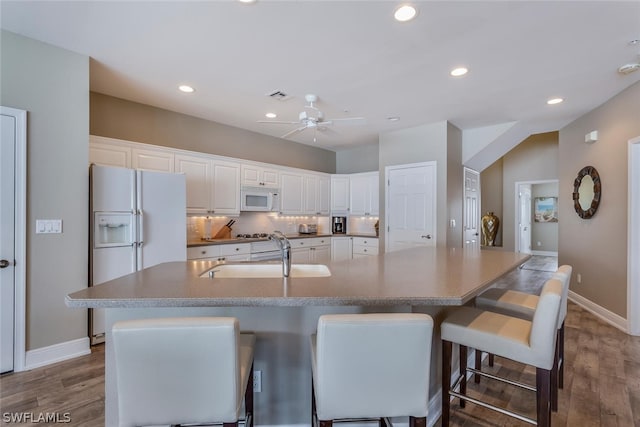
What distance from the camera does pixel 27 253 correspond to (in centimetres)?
240

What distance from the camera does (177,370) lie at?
105 centimetres

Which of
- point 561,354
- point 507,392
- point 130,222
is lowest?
point 507,392

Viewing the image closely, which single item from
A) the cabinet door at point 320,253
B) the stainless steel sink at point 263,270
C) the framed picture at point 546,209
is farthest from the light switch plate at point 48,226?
the framed picture at point 546,209

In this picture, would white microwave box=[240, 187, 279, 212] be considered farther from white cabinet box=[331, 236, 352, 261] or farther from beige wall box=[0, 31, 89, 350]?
beige wall box=[0, 31, 89, 350]

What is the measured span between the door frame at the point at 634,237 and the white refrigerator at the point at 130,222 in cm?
490

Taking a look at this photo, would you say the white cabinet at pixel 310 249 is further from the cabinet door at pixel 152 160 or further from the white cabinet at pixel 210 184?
the cabinet door at pixel 152 160

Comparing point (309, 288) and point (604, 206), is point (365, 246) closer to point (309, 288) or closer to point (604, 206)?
point (604, 206)

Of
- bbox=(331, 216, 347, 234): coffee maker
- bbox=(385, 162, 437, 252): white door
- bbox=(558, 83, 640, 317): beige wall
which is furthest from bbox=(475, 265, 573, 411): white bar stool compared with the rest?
bbox=(331, 216, 347, 234): coffee maker

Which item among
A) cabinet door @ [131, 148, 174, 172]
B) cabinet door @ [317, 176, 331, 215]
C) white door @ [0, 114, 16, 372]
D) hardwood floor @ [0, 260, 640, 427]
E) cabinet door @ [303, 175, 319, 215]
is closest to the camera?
hardwood floor @ [0, 260, 640, 427]

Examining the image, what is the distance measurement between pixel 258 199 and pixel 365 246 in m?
2.22

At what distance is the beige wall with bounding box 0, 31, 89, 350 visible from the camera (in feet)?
7.86

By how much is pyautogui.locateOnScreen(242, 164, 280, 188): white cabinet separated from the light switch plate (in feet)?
7.83

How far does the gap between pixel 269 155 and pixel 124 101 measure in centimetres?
231

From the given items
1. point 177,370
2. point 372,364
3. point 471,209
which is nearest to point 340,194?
point 471,209
